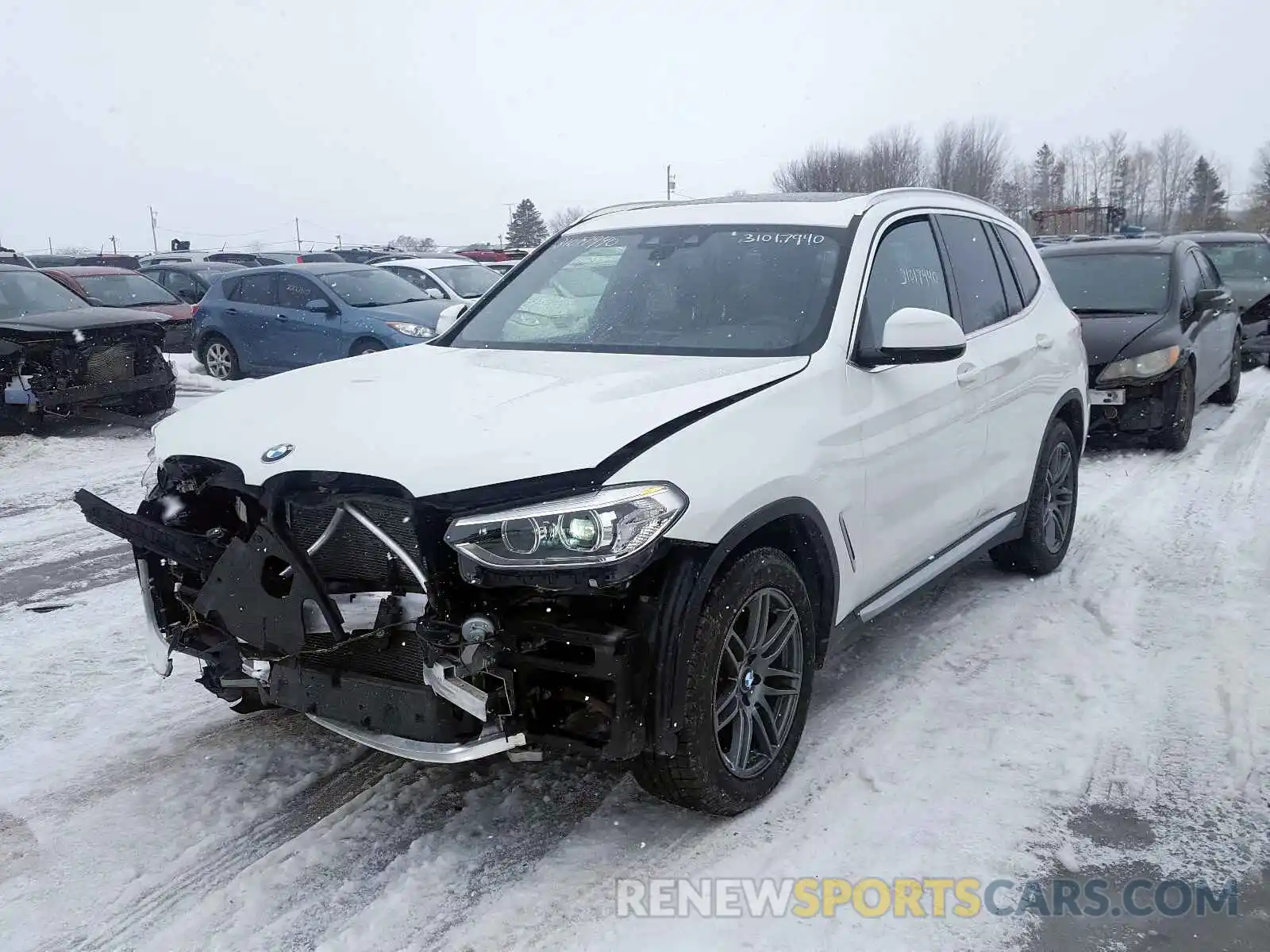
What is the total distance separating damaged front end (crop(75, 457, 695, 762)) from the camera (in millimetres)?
2770

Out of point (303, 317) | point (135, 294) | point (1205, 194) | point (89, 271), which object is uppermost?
point (1205, 194)

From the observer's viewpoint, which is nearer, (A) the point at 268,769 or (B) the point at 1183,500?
(A) the point at 268,769

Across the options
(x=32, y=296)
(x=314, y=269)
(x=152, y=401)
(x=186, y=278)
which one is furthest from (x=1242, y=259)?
(x=186, y=278)

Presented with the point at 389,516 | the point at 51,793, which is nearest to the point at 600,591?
the point at 389,516

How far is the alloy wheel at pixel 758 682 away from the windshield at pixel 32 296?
956 cm

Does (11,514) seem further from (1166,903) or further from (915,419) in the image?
(1166,903)

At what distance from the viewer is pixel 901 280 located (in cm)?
429

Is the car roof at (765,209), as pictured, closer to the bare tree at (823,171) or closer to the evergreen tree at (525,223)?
the bare tree at (823,171)

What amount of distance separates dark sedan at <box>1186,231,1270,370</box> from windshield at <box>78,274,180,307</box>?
555 inches

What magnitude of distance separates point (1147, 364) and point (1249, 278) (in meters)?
7.02

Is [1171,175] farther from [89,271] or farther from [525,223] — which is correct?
[89,271]

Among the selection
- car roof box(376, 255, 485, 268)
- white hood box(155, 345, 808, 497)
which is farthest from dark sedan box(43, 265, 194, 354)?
white hood box(155, 345, 808, 497)

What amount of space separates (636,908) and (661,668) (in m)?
0.66

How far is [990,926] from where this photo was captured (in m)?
2.81
